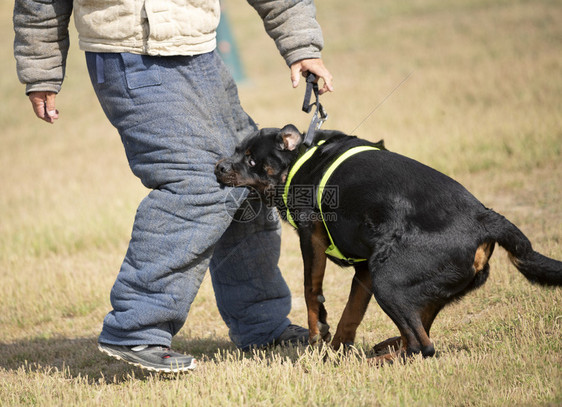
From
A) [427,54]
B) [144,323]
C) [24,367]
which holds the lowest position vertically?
[24,367]

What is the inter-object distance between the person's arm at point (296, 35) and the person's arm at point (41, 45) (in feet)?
3.75

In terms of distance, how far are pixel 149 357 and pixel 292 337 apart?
43.8 inches

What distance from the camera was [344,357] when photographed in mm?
3666

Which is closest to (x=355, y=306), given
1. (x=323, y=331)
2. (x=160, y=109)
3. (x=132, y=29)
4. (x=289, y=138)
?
(x=323, y=331)

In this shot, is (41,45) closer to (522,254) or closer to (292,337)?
(292,337)

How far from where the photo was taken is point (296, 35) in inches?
149

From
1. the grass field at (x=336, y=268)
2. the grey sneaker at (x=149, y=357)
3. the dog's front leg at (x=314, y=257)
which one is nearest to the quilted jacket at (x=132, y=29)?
the dog's front leg at (x=314, y=257)

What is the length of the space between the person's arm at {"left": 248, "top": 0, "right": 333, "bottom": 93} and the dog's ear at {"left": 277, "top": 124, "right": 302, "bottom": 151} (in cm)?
31

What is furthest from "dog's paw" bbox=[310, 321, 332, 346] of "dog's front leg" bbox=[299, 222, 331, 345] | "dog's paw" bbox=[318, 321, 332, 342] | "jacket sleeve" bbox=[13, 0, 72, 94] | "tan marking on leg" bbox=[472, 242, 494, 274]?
"jacket sleeve" bbox=[13, 0, 72, 94]

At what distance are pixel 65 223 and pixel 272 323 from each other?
488 centimetres

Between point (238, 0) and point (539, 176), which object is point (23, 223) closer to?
point (539, 176)

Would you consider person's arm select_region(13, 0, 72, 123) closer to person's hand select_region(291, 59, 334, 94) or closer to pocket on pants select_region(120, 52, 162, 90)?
pocket on pants select_region(120, 52, 162, 90)

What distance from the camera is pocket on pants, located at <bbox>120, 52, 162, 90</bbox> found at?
3.49m

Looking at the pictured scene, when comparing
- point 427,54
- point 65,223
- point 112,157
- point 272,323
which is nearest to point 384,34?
point 427,54
